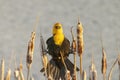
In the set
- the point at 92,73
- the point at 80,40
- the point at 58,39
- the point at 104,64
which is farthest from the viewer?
the point at 58,39

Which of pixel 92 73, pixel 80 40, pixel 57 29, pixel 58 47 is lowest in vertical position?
pixel 92 73

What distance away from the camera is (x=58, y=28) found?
397 cm

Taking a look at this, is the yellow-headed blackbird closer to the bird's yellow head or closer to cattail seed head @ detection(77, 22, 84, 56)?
the bird's yellow head

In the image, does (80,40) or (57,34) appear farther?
(57,34)

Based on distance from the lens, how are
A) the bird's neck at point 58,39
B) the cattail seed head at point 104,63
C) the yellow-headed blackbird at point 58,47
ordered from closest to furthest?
the cattail seed head at point 104,63, the yellow-headed blackbird at point 58,47, the bird's neck at point 58,39

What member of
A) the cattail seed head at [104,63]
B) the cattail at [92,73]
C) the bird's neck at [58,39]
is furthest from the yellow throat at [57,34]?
the cattail seed head at [104,63]

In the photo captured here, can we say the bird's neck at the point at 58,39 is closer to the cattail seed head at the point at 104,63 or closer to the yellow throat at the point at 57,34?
the yellow throat at the point at 57,34

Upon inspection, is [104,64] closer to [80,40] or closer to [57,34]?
[80,40]

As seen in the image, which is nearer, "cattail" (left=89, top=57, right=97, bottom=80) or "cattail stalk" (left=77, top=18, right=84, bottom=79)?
"cattail stalk" (left=77, top=18, right=84, bottom=79)

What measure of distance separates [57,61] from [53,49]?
262 millimetres

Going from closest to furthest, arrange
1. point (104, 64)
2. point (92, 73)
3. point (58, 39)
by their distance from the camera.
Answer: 1. point (104, 64)
2. point (92, 73)
3. point (58, 39)

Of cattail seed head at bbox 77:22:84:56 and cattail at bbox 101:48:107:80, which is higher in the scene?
cattail seed head at bbox 77:22:84:56

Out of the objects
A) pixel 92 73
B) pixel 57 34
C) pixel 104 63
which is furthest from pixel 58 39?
pixel 104 63

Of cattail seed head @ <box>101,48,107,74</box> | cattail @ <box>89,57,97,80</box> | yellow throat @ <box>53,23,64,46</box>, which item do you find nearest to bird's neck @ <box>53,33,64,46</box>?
yellow throat @ <box>53,23,64,46</box>
